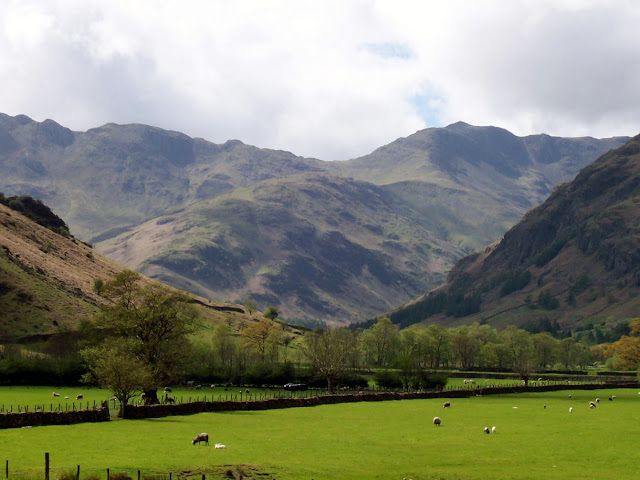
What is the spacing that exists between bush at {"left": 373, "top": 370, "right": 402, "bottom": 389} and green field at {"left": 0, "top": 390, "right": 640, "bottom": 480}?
54343 mm

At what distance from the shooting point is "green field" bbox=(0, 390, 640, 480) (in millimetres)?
56906

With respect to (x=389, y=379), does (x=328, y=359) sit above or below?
above

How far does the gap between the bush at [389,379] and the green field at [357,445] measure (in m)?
54.3

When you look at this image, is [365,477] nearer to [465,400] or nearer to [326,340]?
[465,400]

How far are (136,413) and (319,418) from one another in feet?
73.5

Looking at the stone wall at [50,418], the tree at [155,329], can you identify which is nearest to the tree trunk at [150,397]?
the tree at [155,329]

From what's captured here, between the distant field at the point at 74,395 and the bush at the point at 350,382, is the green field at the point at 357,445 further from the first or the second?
the bush at the point at 350,382

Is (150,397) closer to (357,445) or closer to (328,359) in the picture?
(357,445)

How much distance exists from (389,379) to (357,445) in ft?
304

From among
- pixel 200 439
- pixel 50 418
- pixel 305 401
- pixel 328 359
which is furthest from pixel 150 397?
pixel 328 359

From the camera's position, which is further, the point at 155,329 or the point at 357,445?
the point at 155,329

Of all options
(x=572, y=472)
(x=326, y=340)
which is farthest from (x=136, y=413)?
(x=326, y=340)

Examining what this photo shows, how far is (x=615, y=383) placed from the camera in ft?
605

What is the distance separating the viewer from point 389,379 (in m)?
163
